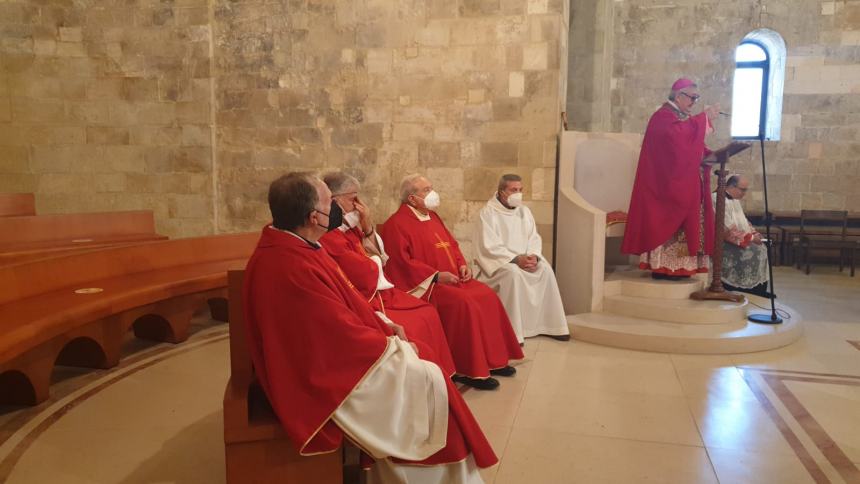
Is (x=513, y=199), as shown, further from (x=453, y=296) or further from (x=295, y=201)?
(x=295, y=201)

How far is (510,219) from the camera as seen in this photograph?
5.25 metres

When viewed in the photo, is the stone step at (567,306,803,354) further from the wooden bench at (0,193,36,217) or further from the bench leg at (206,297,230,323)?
the wooden bench at (0,193,36,217)

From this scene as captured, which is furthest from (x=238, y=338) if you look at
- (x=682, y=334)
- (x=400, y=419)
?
(x=682, y=334)

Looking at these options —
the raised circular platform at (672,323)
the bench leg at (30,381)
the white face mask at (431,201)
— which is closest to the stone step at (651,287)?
the raised circular platform at (672,323)

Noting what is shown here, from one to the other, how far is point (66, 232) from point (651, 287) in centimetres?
551

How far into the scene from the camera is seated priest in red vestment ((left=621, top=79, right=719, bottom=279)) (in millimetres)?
5535

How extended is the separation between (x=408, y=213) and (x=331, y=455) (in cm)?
235

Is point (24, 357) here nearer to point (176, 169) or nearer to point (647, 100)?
point (176, 169)

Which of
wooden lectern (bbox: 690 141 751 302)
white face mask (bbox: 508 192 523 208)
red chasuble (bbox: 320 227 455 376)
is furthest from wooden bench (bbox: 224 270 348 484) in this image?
wooden lectern (bbox: 690 141 751 302)

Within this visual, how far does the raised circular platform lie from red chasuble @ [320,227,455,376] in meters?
1.98

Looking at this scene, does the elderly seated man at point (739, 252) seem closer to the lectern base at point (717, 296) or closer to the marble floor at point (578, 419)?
the lectern base at point (717, 296)

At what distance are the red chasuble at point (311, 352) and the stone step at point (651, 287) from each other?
3.78 metres

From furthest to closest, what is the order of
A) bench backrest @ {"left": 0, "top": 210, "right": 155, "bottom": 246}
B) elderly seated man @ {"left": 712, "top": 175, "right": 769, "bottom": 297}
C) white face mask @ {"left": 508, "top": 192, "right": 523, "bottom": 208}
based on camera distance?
1. elderly seated man @ {"left": 712, "top": 175, "right": 769, "bottom": 297}
2. bench backrest @ {"left": 0, "top": 210, "right": 155, "bottom": 246}
3. white face mask @ {"left": 508, "top": 192, "right": 523, "bottom": 208}

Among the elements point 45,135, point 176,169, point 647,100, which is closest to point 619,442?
point 176,169
